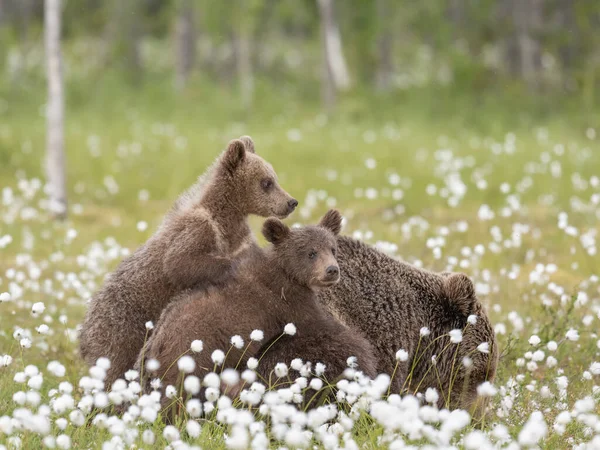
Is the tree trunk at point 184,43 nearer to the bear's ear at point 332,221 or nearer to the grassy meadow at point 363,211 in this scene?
the grassy meadow at point 363,211

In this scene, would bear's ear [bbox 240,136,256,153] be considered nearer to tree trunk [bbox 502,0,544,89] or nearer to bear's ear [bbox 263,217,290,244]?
bear's ear [bbox 263,217,290,244]

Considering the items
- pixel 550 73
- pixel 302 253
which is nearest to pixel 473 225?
pixel 302 253

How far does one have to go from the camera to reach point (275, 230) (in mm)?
6129

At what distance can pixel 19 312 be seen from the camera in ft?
31.8

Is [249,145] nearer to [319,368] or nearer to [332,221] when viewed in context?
[332,221]

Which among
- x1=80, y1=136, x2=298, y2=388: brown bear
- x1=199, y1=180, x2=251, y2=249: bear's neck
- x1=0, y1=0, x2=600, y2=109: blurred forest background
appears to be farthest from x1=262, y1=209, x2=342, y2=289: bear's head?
x1=0, y1=0, x2=600, y2=109: blurred forest background

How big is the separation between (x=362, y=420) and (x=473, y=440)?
72.2 inches

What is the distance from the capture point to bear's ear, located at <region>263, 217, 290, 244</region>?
20.0 feet

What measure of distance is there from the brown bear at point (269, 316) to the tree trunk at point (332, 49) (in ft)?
82.7

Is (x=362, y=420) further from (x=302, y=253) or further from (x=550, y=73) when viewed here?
(x=550, y=73)

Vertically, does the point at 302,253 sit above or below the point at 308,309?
above

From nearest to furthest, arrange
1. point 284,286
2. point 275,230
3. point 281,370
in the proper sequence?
point 281,370
point 284,286
point 275,230

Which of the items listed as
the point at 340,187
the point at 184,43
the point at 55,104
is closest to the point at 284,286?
the point at 55,104

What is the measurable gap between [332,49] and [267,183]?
88.0 ft
